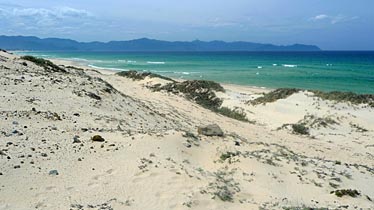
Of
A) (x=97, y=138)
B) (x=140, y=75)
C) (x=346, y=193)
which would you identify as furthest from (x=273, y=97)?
(x=97, y=138)

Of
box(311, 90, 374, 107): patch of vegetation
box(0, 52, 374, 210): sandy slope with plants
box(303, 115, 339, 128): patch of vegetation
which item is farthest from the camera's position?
box(311, 90, 374, 107): patch of vegetation

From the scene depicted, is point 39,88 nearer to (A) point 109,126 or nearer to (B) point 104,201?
(A) point 109,126

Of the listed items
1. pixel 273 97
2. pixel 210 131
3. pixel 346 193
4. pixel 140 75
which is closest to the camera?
pixel 346 193

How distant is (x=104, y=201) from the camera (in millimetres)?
8047

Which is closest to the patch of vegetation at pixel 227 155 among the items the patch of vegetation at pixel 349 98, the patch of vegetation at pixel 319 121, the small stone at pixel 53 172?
the small stone at pixel 53 172

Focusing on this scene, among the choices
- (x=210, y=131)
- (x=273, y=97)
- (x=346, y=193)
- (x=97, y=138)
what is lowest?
(x=273, y=97)

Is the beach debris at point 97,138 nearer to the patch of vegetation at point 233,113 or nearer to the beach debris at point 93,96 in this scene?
the beach debris at point 93,96

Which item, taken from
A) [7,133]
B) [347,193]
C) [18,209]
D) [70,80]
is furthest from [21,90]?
[347,193]

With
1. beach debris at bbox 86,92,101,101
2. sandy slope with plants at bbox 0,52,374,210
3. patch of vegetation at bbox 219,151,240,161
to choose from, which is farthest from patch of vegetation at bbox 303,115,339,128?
patch of vegetation at bbox 219,151,240,161

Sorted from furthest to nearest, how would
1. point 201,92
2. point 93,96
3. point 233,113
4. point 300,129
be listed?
point 201,92
point 233,113
point 300,129
point 93,96

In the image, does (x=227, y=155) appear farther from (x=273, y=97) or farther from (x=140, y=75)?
(x=140, y=75)

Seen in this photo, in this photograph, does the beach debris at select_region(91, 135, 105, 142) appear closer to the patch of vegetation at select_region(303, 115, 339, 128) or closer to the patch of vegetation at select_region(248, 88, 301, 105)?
the patch of vegetation at select_region(303, 115, 339, 128)

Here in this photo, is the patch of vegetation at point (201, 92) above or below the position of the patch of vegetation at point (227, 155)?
below

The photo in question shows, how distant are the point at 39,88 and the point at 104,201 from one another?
10.3m
